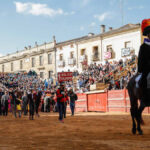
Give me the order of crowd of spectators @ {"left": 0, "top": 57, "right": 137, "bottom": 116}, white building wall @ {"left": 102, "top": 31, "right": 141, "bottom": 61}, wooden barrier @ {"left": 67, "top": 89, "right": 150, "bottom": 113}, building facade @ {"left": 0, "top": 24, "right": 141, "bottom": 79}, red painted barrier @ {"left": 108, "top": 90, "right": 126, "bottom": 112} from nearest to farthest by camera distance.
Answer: crowd of spectators @ {"left": 0, "top": 57, "right": 137, "bottom": 116}
wooden barrier @ {"left": 67, "top": 89, "right": 150, "bottom": 113}
red painted barrier @ {"left": 108, "top": 90, "right": 126, "bottom": 112}
white building wall @ {"left": 102, "top": 31, "right": 141, "bottom": 61}
building facade @ {"left": 0, "top": 24, "right": 141, "bottom": 79}

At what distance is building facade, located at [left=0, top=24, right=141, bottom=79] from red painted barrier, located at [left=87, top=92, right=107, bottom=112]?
1156cm

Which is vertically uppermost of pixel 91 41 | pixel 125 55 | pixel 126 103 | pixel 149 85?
pixel 91 41

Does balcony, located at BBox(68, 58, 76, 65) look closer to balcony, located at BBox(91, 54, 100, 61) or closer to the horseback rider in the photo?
balcony, located at BBox(91, 54, 100, 61)

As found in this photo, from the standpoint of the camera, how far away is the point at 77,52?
47438 millimetres

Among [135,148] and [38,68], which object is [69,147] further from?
[38,68]

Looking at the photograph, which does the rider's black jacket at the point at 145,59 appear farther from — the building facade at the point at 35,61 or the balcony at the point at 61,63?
the building facade at the point at 35,61

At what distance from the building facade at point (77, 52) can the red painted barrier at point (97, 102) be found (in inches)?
455

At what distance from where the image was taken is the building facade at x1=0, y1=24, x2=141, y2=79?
38.3 metres

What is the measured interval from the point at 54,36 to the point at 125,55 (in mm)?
20767

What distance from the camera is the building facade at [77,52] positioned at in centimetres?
3834

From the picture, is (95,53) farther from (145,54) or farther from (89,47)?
(145,54)

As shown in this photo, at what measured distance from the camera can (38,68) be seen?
57375 millimetres

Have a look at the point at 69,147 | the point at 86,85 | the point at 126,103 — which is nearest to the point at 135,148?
the point at 69,147

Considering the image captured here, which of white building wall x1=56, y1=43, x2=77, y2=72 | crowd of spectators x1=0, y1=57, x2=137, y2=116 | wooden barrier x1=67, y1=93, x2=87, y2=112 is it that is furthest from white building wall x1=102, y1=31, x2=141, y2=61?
wooden barrier x1=67, y1=93, x2=87, y2=112
